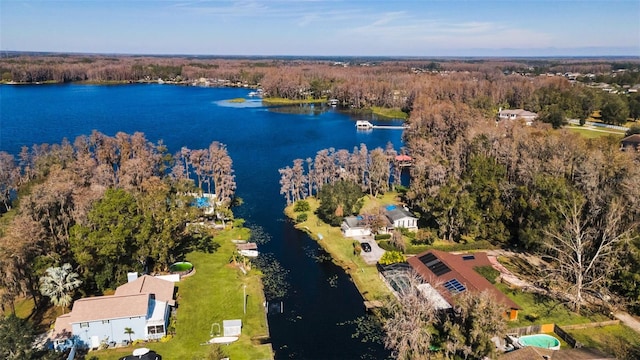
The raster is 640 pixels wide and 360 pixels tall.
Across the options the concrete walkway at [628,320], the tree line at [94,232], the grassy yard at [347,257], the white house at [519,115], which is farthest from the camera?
the white house at [519,115]

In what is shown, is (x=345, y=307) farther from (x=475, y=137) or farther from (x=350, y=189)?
(x=475, y=137)

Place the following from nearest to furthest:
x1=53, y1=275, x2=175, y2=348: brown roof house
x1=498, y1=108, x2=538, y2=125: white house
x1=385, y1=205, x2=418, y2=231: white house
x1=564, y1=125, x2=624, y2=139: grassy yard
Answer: x1=53, y1=275, x2=175, y2=348: brown roof house → x1=385, y1=205, x2=418, y2=231: white house → x1=564, y1=125, x2=624, y2=139: grassy yard → x1=498, y1=108, x2=538, y2=125: white house

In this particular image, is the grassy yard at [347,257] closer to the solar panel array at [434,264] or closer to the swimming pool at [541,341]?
the solar panel array at [434,264]

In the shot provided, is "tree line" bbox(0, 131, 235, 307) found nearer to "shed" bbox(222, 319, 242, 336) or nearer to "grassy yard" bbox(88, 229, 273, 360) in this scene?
"grassy yard" bbox(88, 229, 273, 360)

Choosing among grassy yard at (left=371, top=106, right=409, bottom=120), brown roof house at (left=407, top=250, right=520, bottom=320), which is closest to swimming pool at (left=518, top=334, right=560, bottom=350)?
brown roof house at (left=407, top=250, right=520, bottom=320)

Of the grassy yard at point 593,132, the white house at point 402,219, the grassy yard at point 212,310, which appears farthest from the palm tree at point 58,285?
the grassy yard at point 593,132

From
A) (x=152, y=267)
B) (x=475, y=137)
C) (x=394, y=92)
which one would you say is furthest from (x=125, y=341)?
(x=394, y=92)
